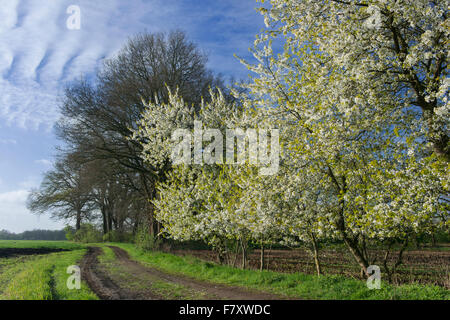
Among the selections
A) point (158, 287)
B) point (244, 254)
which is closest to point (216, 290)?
point (158, 287)

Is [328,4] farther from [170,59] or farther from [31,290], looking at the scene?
[170,59]

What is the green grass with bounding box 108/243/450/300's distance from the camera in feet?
23.2

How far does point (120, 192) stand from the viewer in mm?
34594

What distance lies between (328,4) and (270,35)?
184cm

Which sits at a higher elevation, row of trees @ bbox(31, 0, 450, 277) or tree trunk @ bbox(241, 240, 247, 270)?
row of trees @ bbox(31, 0, 450, 277)

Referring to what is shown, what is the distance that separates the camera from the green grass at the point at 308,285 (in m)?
7.08

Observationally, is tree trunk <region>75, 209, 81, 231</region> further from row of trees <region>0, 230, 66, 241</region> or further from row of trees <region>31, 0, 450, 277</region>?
row of trees <region>31, 0, 450, 277</region>

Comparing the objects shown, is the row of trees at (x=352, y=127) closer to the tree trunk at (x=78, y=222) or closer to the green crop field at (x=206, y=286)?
the green crop field at (x=206, y=286)

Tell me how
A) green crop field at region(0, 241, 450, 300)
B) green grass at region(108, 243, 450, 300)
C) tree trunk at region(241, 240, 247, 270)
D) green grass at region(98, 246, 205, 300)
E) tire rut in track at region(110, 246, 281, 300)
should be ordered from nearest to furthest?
green grass at region(108, 243, 450, 300), green crop field at region(0, 241, 450, 300), tire rut in track at region(110, 246, 281, 300), green grass at region(98, 246, 205, 300), tree trunk at region(241, 240, 247, 270)

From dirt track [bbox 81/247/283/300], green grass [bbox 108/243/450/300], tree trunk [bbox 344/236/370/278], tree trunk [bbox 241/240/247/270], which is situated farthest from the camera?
tree trunk [bbox 241/240/247/270]

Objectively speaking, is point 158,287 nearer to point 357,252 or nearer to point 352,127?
point 357,252

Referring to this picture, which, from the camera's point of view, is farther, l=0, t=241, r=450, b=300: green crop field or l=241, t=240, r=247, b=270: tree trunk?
l=241, t=240, r=247, b=270: tree trunk

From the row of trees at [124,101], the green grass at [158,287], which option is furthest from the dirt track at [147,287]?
the row of trees at [124,101]

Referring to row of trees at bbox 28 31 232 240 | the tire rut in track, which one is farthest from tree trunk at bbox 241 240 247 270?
row of trees at bbox 28 31 232 240
